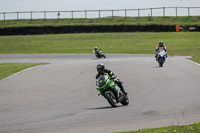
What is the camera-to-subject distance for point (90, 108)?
36.8 ft

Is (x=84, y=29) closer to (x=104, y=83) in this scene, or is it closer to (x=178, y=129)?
(x=104, y=83)

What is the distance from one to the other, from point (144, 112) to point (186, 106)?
1.22 metres

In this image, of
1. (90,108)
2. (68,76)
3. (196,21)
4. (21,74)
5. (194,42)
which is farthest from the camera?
(196,21)

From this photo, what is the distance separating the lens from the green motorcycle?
11.0 m

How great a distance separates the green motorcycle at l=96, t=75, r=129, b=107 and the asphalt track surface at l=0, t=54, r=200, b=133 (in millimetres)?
211

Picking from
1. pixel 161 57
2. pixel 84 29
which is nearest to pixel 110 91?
pixel 161 57

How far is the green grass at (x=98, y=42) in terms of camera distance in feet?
143

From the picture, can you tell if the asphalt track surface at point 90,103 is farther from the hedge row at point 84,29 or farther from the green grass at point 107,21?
the green grass at point 107,21

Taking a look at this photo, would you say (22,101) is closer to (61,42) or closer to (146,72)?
(146,72)

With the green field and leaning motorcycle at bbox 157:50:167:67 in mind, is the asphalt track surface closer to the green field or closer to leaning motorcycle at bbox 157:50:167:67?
leaning motorcycle at bbox 157:50:167:67

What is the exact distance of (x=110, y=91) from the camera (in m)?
11.1

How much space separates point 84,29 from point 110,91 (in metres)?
42.0

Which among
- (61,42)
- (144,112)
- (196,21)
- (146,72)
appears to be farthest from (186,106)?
(196,21)

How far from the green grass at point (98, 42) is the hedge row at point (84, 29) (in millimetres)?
567
